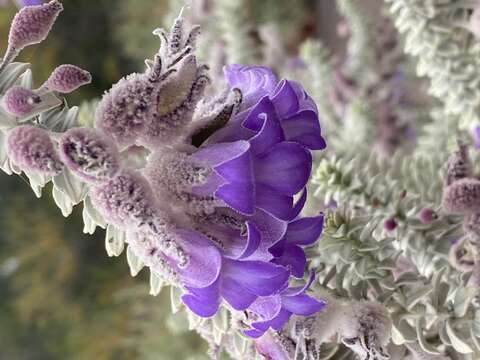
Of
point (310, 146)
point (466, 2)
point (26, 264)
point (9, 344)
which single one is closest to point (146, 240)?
point (310, 146)

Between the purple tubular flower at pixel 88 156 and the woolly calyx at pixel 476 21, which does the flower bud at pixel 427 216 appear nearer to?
the woolly calyx at pixel 476 21

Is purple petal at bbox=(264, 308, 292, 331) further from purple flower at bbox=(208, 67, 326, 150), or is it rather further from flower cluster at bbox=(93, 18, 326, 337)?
purple flower at bbox=(208, 67, 326, 150)

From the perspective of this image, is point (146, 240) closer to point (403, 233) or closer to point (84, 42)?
point (403, 233)

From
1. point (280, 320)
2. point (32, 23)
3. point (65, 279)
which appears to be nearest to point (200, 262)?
point (280, 320)

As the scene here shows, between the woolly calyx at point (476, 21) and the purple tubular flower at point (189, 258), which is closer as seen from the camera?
the purple tubular flower at point (189, 258)

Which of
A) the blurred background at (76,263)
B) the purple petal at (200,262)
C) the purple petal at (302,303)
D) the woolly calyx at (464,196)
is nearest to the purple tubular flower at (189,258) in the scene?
the purple petal at (200,262)

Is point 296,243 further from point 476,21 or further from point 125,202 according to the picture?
point 476,21
